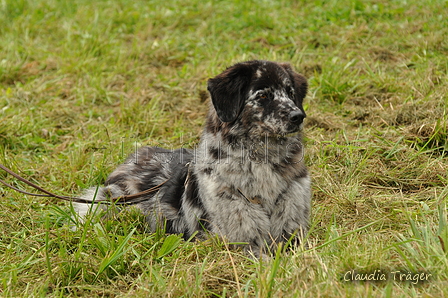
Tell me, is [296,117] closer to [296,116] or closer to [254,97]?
[296,116]

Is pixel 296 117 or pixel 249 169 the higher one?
pixel 296 117

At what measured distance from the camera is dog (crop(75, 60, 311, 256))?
359 cm

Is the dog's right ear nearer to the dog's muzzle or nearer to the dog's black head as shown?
the dog's black head

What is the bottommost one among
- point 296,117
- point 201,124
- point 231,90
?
point 201,124

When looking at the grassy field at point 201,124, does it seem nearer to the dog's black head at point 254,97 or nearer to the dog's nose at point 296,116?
the dog's nose at point 296,116

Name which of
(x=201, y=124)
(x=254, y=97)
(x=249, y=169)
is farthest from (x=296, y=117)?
(x=201, y=124)

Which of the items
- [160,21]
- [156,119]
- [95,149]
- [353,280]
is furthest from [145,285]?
[160,21]

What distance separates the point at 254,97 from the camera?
3824mm

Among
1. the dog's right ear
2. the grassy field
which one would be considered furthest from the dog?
the grassy field

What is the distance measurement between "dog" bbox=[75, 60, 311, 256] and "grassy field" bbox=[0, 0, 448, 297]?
22 cm

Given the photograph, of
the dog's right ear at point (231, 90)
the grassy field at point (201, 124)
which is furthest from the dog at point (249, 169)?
the grassy field at point (201, 124)

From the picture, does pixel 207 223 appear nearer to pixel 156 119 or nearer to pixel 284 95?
pixel 284 95

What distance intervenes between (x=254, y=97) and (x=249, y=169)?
62cm

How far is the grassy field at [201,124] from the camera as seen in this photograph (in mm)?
3025
